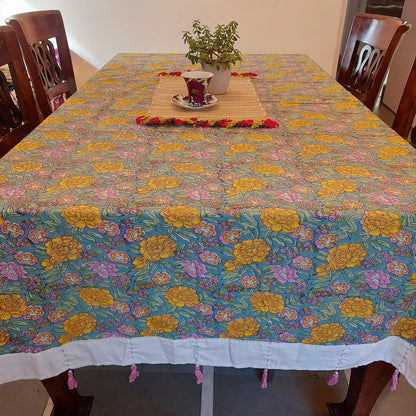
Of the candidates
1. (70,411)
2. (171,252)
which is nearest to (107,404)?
(70,411)

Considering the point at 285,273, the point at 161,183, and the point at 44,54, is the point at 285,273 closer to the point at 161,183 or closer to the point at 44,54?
the point at 161,183

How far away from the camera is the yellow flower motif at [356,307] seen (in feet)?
2.25

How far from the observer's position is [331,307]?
2.28ft

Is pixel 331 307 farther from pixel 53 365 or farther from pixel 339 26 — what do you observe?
pixel 339 26

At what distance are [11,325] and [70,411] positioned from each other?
0.49 m

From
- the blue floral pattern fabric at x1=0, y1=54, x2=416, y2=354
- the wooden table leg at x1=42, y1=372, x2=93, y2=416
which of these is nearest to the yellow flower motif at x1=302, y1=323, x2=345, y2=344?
the blue floral pattern fabric at x1=0, y1=54, x2=416, y2=354

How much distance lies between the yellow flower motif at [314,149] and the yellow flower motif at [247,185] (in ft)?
0.58

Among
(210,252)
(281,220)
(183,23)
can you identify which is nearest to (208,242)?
(210,252)

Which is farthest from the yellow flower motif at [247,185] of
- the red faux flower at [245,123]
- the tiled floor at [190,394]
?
the tiled floor at [190,394]

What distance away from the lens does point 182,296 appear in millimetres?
699

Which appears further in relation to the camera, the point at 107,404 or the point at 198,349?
the point at 107,404

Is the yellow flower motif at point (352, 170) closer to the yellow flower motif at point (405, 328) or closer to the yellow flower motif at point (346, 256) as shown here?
the yellow flower motif at point (346, 256)

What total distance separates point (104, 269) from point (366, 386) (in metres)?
0.71

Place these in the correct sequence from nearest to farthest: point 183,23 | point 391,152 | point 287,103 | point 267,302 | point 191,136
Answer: point 267,302 → point 391,152 → point 191,136 → point 287,103 → point 183,23
